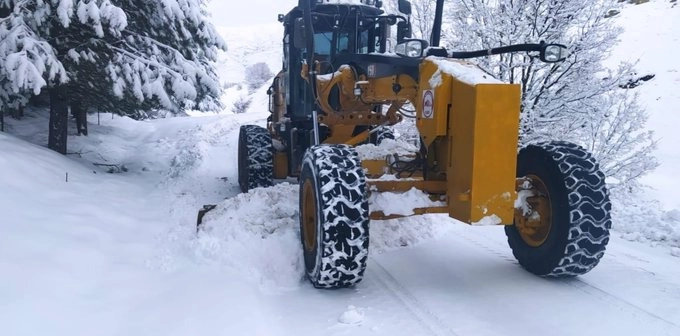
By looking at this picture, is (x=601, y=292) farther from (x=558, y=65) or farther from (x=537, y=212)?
(x=558, y=65)

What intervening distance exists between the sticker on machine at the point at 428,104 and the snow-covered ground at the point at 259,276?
1393 millimetres

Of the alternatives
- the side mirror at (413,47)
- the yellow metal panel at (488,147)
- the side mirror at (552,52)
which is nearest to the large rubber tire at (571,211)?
the yellow metal panel at (488,147)

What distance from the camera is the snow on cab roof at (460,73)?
4.09 metres

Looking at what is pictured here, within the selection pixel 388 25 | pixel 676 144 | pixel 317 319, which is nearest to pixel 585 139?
pixel 388 25

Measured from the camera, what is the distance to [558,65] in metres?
9.69

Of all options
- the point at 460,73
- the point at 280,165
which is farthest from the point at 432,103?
the point at 280,165

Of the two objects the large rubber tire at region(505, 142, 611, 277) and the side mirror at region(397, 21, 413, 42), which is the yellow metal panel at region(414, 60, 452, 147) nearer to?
the large rubber tire at region(505, 142, 611, 277)

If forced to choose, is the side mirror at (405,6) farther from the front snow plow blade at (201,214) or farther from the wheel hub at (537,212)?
the front snow plow blade at (201,214)

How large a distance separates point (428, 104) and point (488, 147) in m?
0.65

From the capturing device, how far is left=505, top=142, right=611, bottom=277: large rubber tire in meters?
4.40

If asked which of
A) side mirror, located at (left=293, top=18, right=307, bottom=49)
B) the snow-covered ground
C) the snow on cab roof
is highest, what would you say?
side mirror, located at (left=293, top=18, right=307, bottom=49)

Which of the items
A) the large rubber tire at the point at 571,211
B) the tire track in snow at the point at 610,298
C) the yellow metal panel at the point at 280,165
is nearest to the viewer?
the tire track in snow at the point at 610,298

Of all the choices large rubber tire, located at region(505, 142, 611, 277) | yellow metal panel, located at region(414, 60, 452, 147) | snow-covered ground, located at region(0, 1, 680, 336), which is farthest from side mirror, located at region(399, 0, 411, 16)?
large rubber tire, located at region(505, 142, 611, 277)

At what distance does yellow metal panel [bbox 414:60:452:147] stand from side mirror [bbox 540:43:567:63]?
2.63 ft
